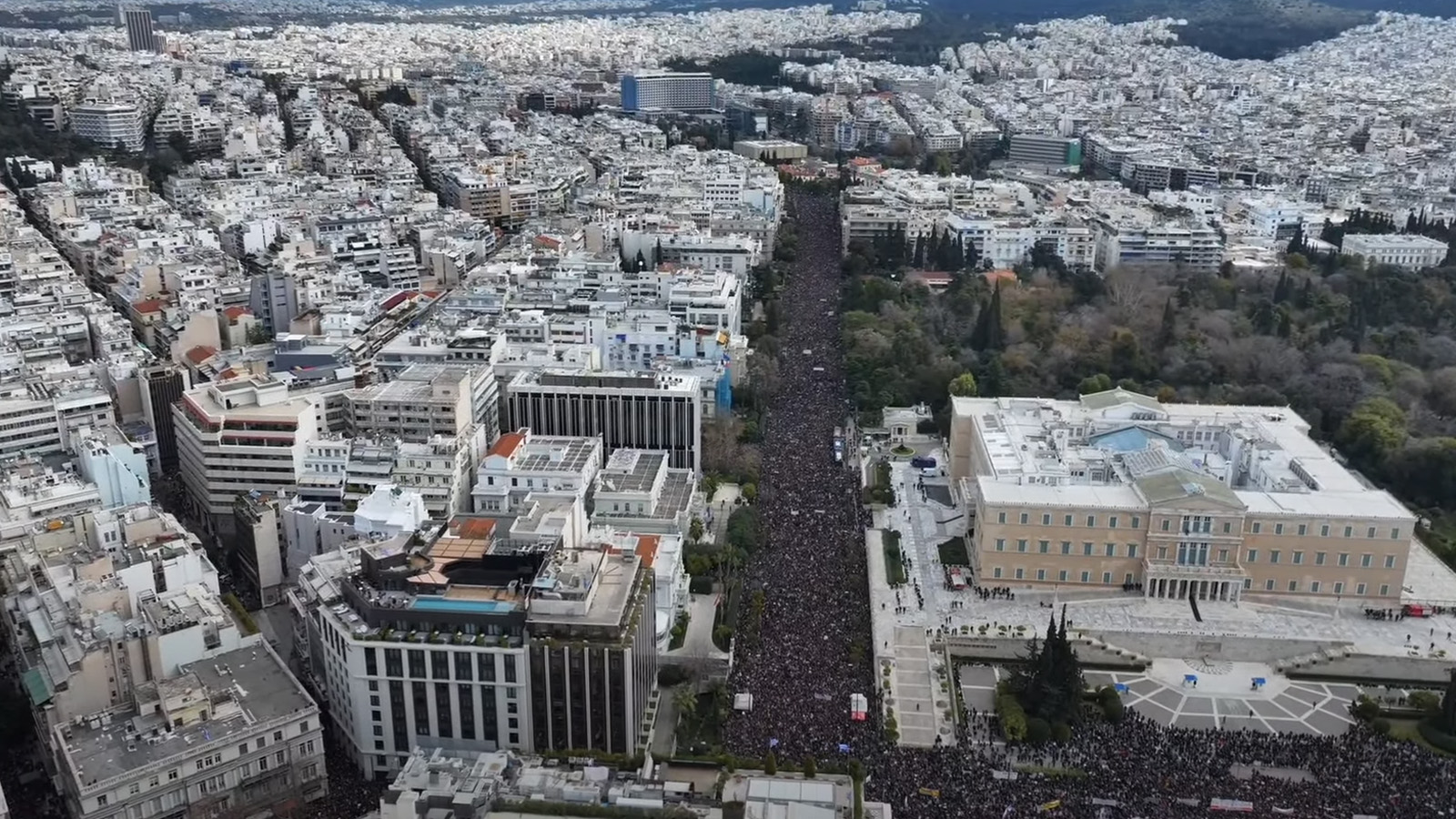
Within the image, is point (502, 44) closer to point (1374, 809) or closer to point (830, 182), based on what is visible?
point (830, 182)

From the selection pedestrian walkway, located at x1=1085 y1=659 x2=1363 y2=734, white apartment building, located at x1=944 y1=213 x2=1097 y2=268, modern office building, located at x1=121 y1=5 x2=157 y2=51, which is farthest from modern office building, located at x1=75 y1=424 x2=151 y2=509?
modern office building, located at x1=121 y1=5 x2=157 y2=51

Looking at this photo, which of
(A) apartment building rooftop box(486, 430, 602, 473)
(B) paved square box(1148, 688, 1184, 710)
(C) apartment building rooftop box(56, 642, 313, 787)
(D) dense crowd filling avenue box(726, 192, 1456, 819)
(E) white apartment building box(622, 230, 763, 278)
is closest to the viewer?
(C) apartment building rooftop box(56, 642, 313, 787)

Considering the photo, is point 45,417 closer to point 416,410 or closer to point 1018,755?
point 416,410

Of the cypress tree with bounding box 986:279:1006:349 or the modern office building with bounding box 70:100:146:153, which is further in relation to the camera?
the modern office building with bounding box 70:100:146:153

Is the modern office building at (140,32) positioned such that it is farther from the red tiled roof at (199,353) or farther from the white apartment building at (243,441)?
the white apartment building at (243,441)

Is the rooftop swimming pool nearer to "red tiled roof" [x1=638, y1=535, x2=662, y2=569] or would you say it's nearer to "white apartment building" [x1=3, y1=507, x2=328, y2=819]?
"white apartment building" [x1=3, y1=507, x2=328, y2=819]

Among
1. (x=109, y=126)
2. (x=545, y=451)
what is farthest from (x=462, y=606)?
(x=109, y=126)
